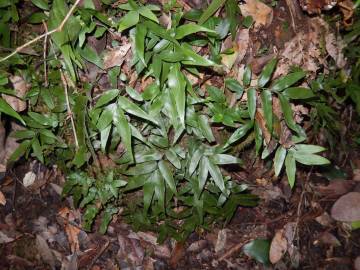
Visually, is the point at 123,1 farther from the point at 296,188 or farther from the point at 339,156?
the point at 339,156

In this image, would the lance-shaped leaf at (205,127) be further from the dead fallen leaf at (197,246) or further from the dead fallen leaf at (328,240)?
the dead fallen leaf at (328,240)

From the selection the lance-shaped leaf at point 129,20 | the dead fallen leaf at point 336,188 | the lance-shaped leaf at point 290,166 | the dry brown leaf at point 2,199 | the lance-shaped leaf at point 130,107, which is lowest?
the dead fallen leaf at point 336,188

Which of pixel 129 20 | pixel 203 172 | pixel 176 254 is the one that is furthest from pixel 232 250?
pixel 129 20

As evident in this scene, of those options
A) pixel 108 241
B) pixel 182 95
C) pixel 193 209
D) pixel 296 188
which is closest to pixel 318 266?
pixel 296 188

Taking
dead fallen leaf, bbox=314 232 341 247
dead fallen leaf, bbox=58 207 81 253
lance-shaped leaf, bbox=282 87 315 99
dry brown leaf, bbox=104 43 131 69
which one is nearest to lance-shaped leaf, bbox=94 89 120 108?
dry brown leaf, bbox=104 43 131 69

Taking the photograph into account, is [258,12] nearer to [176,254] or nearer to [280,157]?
[280,157]

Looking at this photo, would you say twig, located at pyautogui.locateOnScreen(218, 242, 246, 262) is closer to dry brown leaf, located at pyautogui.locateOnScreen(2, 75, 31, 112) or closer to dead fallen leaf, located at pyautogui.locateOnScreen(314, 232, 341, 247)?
dead fallen leaf, located at pyautogui.locateOnScreen(314, 232, 341, 247)

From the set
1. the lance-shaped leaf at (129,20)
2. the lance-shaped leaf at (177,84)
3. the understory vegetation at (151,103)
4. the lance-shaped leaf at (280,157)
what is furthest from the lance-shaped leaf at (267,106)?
the lance-shaped leaf at (129,20)
